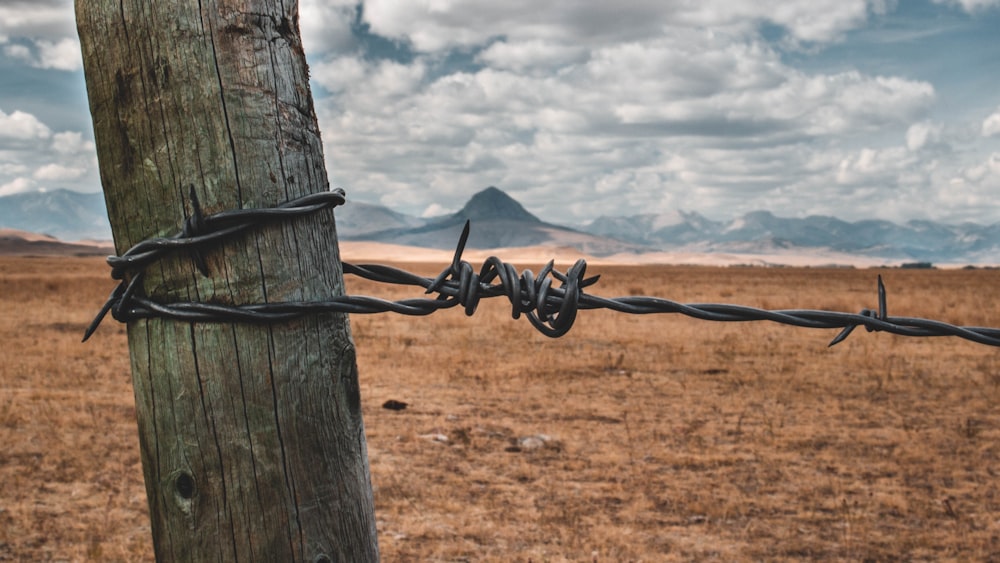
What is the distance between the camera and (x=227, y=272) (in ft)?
4.46

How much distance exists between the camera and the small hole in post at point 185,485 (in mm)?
1403

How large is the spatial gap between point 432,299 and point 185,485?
64 centimetres

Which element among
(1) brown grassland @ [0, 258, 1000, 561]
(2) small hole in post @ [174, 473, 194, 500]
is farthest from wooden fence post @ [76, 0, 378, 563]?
(1) brown grassland @ [0, 258, 1000, 561]

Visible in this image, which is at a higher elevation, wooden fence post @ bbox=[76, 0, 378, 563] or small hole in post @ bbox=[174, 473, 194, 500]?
wooden fence post @ bbox=[76, 0, 378, 563]

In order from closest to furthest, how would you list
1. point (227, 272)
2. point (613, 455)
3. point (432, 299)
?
point (227, 272), point (432, 299), point (613, 455)

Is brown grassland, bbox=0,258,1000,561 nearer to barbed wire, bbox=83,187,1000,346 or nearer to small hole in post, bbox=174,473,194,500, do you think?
barbed wire, bbox=83,187,1000,346

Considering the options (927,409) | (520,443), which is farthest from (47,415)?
(927,409)

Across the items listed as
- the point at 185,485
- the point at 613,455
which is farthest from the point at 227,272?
the point at 613,455

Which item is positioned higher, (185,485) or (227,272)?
(227,272)

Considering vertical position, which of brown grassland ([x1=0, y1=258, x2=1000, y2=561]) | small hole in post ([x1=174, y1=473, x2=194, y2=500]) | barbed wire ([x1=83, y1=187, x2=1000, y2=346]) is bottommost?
brown grassland ([x1=0, y1=258, x2=1000, y2=561])

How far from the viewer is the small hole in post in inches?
55.3

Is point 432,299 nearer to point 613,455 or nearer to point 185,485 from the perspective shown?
point 185,485

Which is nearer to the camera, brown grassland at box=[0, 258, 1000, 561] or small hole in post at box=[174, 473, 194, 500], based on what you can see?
Answer: small hole in post at box=[174, 473, 194, 500]

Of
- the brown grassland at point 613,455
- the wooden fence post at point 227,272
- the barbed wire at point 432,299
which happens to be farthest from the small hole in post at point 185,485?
the brown grassland at point 613,455
